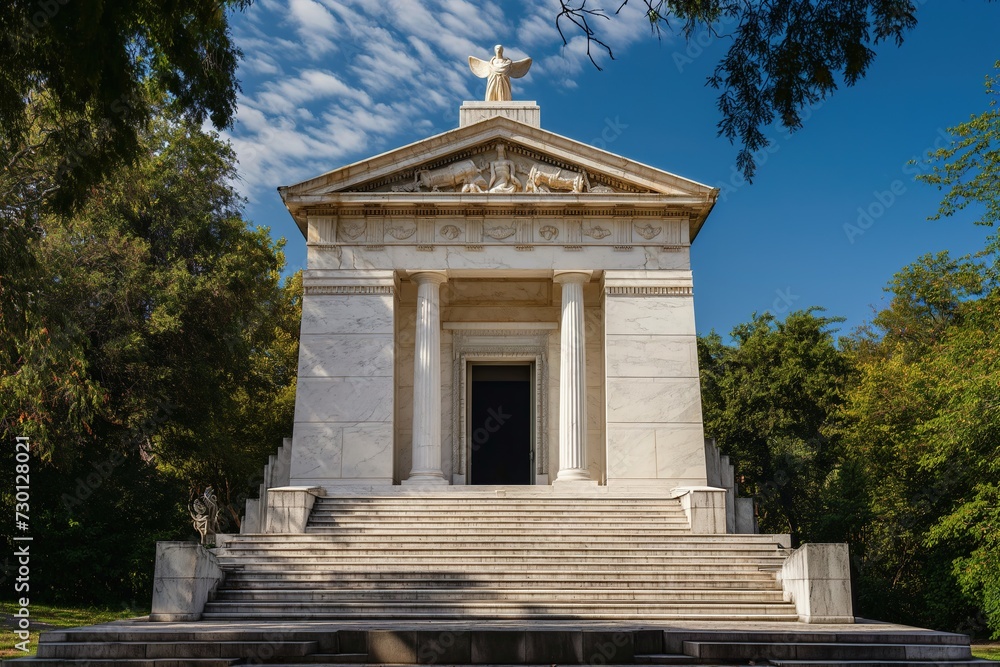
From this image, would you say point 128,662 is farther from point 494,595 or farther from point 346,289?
point 346,289

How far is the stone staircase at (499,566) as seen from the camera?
17.2m

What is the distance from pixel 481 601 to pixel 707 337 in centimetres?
3677

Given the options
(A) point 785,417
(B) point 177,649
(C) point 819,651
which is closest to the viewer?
(B) point 177,649

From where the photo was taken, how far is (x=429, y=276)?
27141 mm

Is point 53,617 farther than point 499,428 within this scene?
No

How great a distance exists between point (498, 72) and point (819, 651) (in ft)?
73.3

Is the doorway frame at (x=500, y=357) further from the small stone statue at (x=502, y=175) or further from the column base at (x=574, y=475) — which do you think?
the small stone statue at (x=502, y=175)

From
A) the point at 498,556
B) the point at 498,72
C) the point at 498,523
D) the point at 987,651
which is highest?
the point at 498,72

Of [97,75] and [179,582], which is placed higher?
[97,75]

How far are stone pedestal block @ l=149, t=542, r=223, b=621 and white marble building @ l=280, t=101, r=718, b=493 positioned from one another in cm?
840

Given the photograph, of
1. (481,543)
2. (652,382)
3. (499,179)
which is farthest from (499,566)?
(499,179)

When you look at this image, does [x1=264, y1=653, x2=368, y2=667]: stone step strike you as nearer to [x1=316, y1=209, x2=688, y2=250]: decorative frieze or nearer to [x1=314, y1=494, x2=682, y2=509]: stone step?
[x1=314, y1=494, x2=682, y2=509]: stone step

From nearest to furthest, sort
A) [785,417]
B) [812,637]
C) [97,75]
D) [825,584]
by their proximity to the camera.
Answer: [97,75], [812,637], [825,584], [785,417]

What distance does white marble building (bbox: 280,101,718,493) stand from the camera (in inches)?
1016
